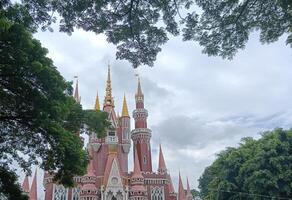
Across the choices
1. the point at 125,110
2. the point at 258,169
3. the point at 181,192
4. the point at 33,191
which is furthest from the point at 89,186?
the point at 258,169

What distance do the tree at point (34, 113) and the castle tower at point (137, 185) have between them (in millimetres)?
31745

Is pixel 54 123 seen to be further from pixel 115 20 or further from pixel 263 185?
pixel 263 185

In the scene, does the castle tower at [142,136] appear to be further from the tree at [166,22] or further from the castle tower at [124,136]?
the tree at [166,22]

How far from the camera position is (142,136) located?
5288 cm

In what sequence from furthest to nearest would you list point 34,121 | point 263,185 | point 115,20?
point 263,185, point 34,121, point 115,20

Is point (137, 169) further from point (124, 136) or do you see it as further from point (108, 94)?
point (108, 94)

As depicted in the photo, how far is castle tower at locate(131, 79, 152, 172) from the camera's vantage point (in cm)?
5134

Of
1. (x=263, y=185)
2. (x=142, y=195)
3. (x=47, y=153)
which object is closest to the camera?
(x=47, y=153)

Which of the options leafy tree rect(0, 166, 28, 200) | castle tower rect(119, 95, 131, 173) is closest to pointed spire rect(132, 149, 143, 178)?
castle tower rect(119, 95, 131, 173)

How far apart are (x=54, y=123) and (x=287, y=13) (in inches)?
332

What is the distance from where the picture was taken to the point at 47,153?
1379 cm

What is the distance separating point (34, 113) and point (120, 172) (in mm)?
34979

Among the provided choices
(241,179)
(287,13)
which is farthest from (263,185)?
(287,13)

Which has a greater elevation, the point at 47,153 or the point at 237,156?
the point at 237,156
